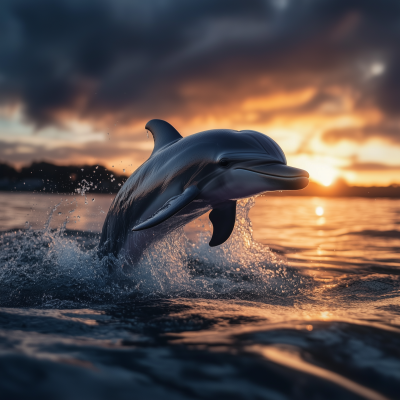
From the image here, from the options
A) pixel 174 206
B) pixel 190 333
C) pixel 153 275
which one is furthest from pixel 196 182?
pixel 190 333

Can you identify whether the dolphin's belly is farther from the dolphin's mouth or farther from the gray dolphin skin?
the dolphin's mouth

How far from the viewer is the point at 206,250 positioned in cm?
889

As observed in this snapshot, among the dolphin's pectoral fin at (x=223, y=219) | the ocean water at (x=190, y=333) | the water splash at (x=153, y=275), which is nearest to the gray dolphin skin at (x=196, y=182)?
the dolphin's pectoral fin at (x=223, y=219)

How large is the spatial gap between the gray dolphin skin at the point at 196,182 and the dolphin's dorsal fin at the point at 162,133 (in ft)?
0.06

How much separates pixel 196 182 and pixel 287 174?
116 cm

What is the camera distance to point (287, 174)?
3.89m

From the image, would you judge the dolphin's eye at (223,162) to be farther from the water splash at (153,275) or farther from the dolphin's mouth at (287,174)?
the water splash at (153,275)

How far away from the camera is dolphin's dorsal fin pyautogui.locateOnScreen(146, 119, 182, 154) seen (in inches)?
238

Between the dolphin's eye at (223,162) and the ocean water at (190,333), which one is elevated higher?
the dolphin's eye at (223,162)

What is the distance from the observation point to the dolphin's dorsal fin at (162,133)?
604cm

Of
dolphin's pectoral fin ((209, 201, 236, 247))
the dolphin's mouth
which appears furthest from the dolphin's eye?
dolphin's pectoral fin ((209, 201, 236, 247))

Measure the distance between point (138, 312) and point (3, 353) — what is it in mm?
1445

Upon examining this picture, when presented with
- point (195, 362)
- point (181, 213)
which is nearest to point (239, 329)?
point (195, 362)

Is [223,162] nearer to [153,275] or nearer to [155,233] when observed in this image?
[155,233]
